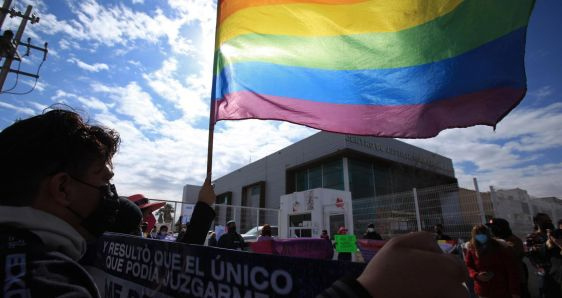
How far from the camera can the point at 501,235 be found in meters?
5.18

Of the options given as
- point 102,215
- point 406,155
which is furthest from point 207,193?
point 406,155

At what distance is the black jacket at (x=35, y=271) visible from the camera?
2.46 feet

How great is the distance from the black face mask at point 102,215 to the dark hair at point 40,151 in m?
0.11

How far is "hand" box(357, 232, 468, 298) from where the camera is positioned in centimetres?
65

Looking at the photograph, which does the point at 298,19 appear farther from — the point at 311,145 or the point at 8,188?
the point at 311,145

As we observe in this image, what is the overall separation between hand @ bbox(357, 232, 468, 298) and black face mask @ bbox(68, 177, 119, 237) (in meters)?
1.04

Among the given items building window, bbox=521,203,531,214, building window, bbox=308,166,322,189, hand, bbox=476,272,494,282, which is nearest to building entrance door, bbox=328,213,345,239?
building window, bbox=521,203,531,214

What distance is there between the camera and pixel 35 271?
2.55 feet

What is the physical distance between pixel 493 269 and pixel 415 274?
464 centimetres

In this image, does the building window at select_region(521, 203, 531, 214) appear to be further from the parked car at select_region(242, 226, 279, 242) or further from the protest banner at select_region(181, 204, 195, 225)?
the protest banner at select_region(181, 204, 195, 225)

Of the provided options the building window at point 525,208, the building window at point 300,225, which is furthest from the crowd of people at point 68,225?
the building window at point 300,225

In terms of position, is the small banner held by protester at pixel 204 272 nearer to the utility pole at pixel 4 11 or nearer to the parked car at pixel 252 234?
the utility pole at pixel 4 11

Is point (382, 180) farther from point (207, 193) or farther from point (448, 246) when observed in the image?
point (207, 193)

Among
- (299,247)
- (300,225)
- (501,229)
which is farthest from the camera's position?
(300,225)
